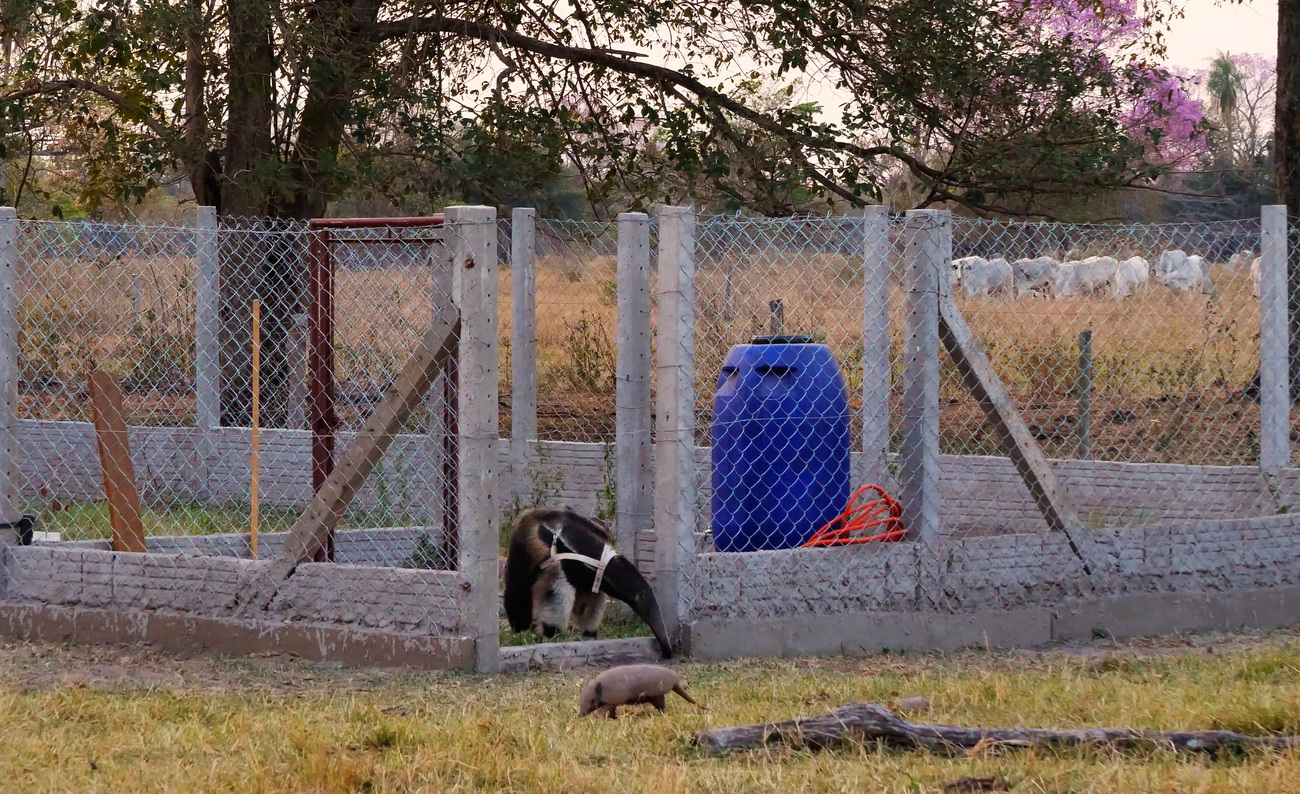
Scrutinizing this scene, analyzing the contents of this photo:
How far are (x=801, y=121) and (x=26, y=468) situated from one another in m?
7.28

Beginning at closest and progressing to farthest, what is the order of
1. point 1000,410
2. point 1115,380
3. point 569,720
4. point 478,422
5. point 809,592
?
point 569,720
point 478,422
point 809,592
point 1000,410
point 1115,380

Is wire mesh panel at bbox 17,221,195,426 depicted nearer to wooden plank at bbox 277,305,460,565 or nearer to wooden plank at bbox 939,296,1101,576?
wooden plank at bbox 277,305,460,565

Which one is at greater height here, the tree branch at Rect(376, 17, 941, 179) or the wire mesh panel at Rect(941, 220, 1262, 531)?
the tree branch at Rect(376, 17, 941, 179)

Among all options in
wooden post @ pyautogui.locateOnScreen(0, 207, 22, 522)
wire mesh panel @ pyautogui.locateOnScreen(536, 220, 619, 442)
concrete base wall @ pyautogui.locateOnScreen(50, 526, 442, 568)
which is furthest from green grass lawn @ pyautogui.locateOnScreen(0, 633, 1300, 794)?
wire mesh panel @ pyautogui.locateOnScreen(536, 220, 619, 442)

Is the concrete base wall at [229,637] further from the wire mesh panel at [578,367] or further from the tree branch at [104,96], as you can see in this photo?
the tree branch at [104,96]

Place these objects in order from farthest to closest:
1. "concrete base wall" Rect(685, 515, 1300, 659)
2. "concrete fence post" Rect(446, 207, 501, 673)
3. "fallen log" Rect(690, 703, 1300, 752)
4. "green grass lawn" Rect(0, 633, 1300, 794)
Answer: "concrete base wall" Rect(685, 515, 1300, 659)
"concrete fence post" Rect(446, 207, 501, 673)
"fallen log" Rect(690, 703, 1300, 752)
"green grass lawn" Rect(0, 633, 1300, 794)

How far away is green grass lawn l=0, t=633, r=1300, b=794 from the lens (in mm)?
3973

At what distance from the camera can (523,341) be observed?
9.41 metres

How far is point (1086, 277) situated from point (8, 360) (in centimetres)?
760

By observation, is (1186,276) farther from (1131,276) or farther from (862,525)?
(862,525)

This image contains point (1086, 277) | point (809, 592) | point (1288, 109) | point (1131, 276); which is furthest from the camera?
point (1288, 109)

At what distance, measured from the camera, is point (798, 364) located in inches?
281

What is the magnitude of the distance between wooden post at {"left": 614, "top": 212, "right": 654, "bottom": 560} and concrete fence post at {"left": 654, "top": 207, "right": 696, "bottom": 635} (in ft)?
1.78

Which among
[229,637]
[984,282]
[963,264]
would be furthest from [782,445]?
[984,282]
